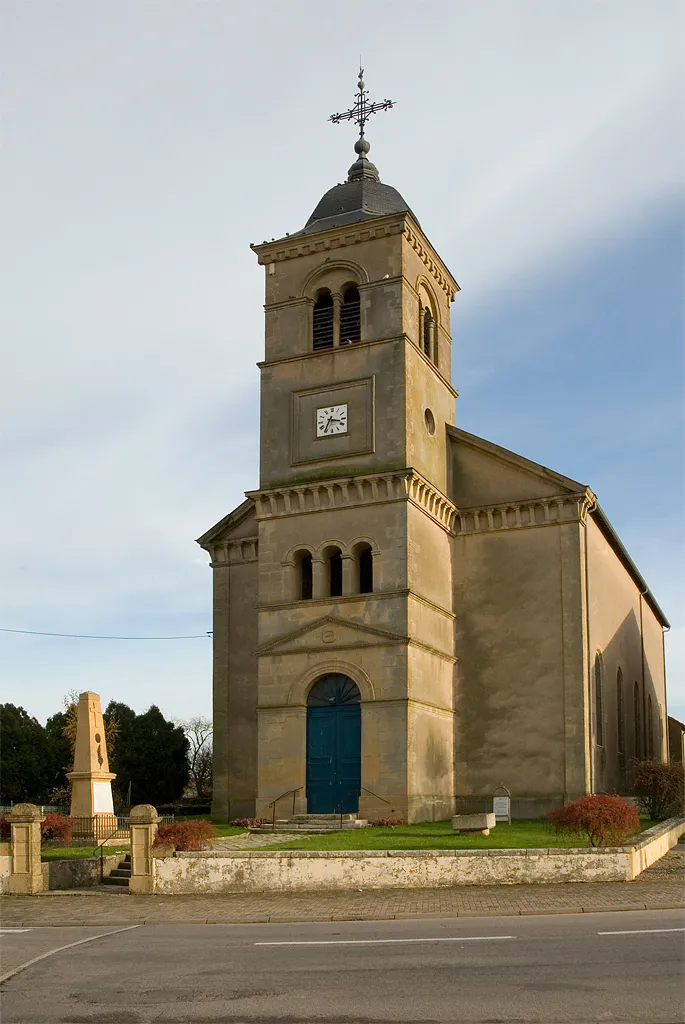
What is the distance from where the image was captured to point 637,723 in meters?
42.1

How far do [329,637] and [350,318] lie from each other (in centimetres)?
1009

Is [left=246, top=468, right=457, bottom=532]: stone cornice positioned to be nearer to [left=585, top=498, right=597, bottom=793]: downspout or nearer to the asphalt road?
[left=585, top=498, right=597, bottom=793]: downspout

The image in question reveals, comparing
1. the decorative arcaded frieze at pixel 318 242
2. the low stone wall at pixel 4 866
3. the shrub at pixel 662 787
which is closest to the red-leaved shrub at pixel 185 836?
the low stone wall at pixel 4 866

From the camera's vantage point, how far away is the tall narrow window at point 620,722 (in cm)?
3766

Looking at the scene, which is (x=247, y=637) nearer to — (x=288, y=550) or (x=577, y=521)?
(x=288, y=550)

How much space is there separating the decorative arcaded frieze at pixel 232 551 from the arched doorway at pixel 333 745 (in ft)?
21.3

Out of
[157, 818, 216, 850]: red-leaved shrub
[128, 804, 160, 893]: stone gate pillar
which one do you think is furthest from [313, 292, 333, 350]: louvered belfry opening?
[128, 804, 160, 893]: stone gate pillar

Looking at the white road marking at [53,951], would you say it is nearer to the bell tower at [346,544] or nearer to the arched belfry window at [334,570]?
the bell tower at [346,544]

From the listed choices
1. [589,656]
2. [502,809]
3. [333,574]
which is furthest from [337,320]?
[502,809]

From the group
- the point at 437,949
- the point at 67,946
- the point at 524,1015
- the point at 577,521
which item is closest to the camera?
the point at 524,1015

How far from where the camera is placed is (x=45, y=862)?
20688mm

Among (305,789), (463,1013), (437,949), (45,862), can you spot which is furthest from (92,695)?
(463,1013)

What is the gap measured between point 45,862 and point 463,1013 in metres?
13.5

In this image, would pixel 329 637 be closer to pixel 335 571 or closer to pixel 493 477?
pixel 335 571
